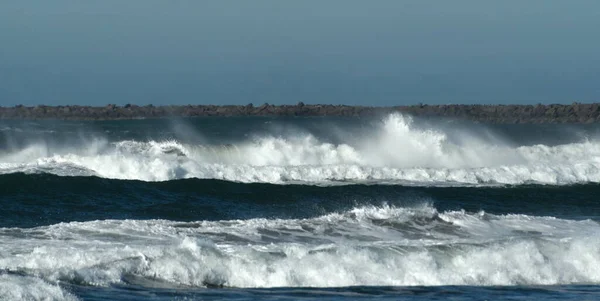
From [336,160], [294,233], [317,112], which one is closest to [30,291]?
[294,233]

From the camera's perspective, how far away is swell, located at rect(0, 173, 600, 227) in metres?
23.8

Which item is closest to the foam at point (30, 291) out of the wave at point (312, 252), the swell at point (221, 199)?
the wave at point (312, 252)

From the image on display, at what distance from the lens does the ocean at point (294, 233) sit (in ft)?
50.7

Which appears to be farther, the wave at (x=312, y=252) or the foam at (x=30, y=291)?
the wave at (x=312, y=252)

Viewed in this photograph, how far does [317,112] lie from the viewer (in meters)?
107

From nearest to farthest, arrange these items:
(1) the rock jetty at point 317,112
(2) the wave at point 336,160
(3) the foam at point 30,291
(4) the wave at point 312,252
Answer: (3) the foam at point 30,291, (4) the wave at point 312,252, (2) the wave at point 336,160, (1) the rock jetty at point 317,112

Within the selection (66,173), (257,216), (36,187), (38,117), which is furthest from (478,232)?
(38,117)

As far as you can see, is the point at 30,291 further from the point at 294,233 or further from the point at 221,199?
the point at 221,199

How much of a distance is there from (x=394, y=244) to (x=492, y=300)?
3.68 m

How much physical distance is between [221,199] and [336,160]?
590 inches

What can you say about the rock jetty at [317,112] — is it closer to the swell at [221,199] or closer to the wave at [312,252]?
the swell at [221,199]

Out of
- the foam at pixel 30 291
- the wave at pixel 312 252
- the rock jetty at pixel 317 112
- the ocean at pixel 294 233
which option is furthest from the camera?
the rock jetty at pixel 317 112

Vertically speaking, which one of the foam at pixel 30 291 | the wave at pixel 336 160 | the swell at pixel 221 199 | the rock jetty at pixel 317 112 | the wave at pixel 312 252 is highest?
the rock jetty at pixel 317 112

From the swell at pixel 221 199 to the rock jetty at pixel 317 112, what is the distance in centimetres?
6254
